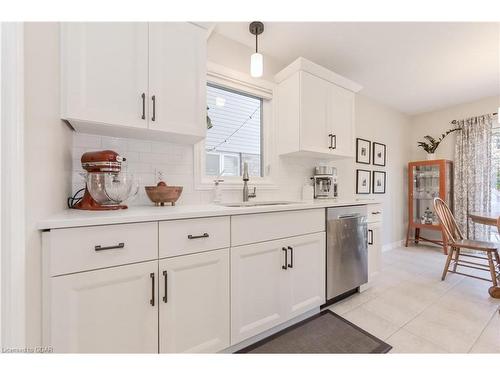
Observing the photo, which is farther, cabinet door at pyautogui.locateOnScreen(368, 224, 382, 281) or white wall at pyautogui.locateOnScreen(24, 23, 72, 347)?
cabinet door at pyautogui.locateOnScreen(368, 224, 382, 281)

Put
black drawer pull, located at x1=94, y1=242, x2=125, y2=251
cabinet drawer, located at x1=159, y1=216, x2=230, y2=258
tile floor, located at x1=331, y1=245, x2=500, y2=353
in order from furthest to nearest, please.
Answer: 1. tile floor, located at x1=331, y1=245, x2=500, y2=353
2. cabinet drawer, located at x1=159, y1=216, x2=230, y2=258
3. black drawer pull, located at x1=94, y1=242, x2=125, y2=251

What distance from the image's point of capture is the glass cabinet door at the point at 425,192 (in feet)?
Answer: 12.4

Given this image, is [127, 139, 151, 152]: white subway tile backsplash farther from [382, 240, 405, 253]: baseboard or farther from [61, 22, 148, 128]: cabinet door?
[382, 240, 405, 253]: baseboard

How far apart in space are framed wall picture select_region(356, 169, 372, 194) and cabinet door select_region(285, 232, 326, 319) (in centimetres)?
186

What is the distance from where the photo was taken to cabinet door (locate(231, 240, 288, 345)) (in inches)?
52.6

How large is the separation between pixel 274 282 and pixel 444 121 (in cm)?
454

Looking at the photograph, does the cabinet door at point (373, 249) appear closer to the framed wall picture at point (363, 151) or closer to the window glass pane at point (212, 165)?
the framed wall picture at point (363, 151)

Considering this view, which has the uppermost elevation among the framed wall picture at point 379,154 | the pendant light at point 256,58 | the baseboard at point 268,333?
the pendant light at point 256,58

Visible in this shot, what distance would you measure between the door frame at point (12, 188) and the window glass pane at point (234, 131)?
133 centimetres

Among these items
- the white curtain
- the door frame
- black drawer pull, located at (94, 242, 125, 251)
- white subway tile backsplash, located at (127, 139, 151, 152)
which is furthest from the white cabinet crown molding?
the white curtain

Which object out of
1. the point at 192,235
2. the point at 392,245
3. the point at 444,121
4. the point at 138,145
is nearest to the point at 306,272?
the point at 192,235

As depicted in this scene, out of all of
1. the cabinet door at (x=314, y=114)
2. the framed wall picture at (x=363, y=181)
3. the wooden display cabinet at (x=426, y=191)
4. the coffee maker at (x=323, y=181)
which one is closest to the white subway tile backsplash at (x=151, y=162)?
the cabinet door at (x=314, y=114)

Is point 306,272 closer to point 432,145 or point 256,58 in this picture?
point 256,58

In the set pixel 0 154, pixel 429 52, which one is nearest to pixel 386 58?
pixel 429 52
